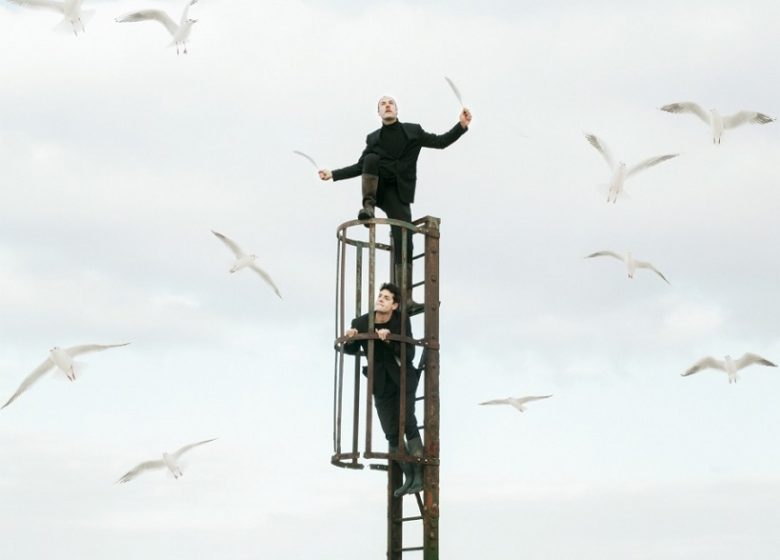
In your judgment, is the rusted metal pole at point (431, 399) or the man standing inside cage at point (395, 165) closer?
the rusted metal pole at point (431, 399)

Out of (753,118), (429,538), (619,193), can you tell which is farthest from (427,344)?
(753,118)

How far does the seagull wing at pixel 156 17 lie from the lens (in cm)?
1878

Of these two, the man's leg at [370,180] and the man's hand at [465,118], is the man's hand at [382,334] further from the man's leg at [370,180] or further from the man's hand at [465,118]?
the man's hand at [465,118]

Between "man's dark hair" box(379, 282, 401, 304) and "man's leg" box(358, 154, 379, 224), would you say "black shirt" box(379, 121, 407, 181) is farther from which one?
"man's dark hair" box(379, 282, 401, 304)

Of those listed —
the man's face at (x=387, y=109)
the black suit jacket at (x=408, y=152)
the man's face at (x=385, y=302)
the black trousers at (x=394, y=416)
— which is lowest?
the black trousers at (x=394, y=416)

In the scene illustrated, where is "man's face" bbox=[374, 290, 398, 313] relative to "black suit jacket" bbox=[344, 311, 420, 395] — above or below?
above

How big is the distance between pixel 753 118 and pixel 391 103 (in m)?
4.74

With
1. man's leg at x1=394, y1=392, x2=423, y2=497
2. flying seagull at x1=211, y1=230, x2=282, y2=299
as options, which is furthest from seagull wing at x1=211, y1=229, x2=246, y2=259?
man's leg at x1=394, y1=392, x2=423, y2=497

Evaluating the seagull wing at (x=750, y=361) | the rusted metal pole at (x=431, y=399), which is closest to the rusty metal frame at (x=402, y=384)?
the rusted metal pole at (x=431, y=399)

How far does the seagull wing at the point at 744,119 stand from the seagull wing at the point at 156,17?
672 cm

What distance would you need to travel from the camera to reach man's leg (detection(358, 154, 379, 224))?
16.5 metres

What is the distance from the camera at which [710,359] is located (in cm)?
1822

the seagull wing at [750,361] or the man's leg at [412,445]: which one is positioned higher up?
the seagull wing at [750,361]

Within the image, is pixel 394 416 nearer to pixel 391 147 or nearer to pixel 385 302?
pixel 385 302
